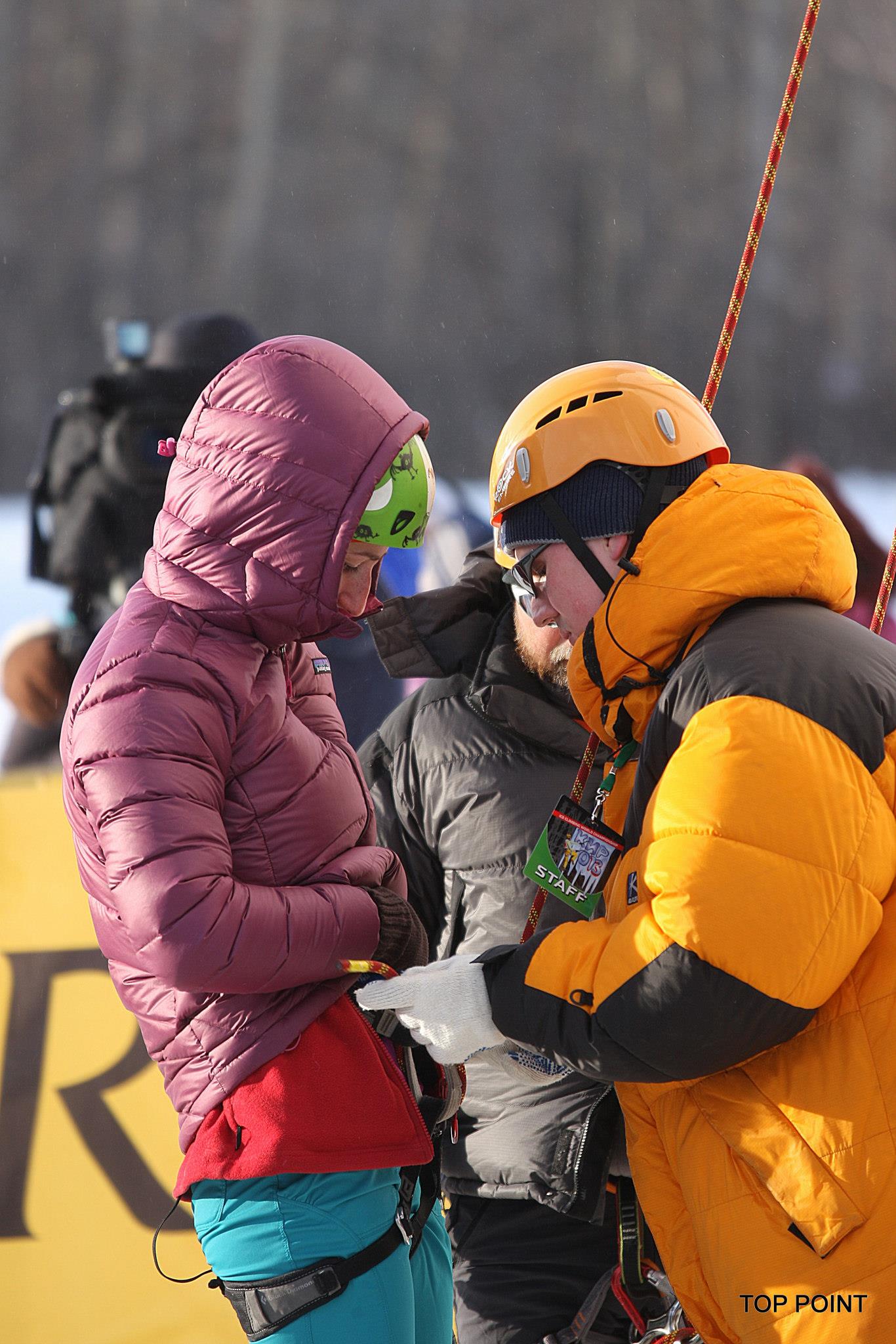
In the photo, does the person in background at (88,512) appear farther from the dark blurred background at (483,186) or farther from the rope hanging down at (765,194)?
the rope hanging down at (765,194)

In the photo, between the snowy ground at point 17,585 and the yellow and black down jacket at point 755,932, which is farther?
the snowy ground at point 17,585

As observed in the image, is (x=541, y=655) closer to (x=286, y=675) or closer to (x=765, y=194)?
(x=286, y=675)

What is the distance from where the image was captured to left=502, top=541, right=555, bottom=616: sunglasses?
5.22 ft

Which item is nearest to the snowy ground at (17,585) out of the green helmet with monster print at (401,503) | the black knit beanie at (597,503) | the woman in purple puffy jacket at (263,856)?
the woman in purple puffy jacket at (263,856)

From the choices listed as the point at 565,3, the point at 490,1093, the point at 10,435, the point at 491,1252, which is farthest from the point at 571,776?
the point at 565,3

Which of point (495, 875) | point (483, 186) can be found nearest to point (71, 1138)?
point (495, 875)

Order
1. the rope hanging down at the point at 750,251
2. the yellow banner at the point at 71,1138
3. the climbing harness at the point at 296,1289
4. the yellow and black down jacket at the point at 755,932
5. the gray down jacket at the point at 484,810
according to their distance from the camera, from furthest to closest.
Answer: the yellow banner at the point at 71,1138 → the gray down jacket at the point at 484,810 → the rope hanging down at the point at 750,251 → the climbing harness at the point at 296,1289 → the yellow and black down jacket at the point at 755,932

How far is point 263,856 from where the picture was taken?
4.73ft

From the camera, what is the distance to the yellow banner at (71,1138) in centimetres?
264

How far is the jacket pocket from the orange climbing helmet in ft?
2.37

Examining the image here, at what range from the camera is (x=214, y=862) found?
4.35 feet

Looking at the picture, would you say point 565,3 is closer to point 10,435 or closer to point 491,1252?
point 10,435

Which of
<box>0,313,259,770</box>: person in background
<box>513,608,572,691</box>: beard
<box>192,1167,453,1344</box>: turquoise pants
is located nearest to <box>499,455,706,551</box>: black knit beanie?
<box>513,608,572,691</box>: beard

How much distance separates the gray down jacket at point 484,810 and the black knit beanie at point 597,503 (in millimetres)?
509
